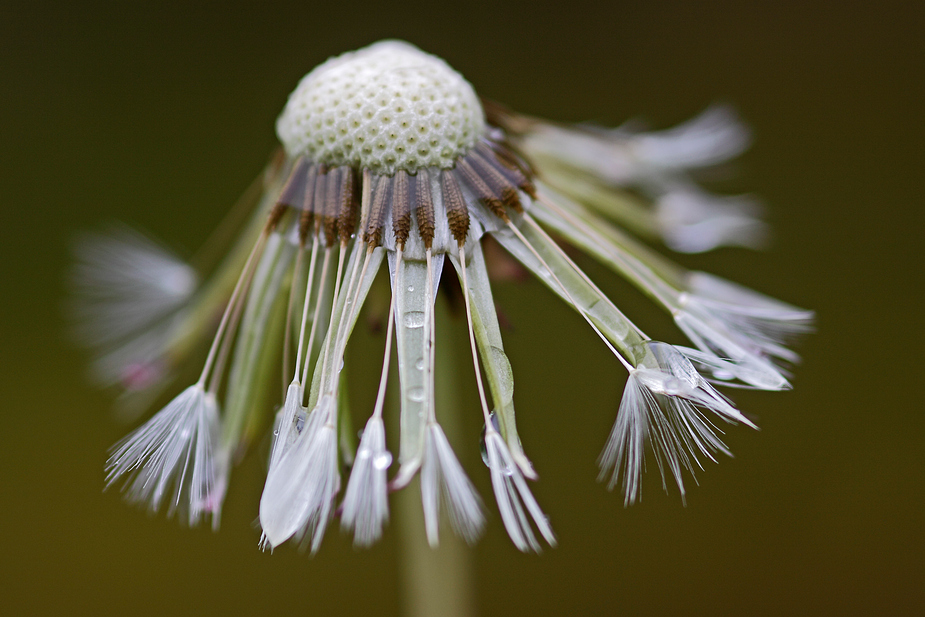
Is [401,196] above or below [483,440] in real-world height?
above

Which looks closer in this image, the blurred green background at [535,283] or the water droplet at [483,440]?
the water droplet at [483,440]

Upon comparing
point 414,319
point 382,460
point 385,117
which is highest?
point 385,117

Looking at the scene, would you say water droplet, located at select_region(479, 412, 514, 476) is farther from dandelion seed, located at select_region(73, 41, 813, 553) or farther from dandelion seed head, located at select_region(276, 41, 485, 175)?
dandelion seed head, located at select_region(276, 41, 485, 175)

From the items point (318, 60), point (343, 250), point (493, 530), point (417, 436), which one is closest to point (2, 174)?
point (318, 60)

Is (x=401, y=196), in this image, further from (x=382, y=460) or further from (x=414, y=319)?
(x=382, y=460)

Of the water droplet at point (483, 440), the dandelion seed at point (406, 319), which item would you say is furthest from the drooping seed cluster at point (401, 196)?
the water droplet at point (483, 440)

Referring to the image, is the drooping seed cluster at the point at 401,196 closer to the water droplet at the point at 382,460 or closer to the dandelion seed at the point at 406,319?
the dandelion seed at the point at 406,319

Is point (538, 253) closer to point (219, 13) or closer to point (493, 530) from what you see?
point (493, 530)

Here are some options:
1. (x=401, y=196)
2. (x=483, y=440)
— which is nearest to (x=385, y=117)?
(x=401, y=196)
